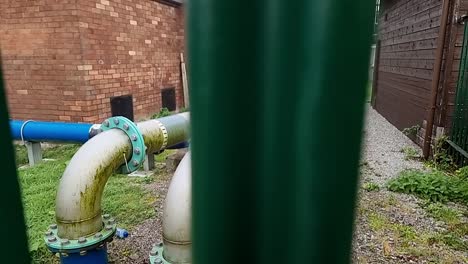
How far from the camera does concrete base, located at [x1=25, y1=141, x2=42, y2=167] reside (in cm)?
521

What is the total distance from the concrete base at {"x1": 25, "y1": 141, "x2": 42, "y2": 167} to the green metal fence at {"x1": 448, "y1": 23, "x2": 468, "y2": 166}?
5958 millimetres

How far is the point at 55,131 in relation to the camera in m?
4.78

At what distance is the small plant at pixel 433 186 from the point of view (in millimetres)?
4027

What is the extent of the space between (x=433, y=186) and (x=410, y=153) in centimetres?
195

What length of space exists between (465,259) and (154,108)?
6619 mm

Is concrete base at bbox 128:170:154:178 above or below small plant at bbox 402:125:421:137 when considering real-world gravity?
below

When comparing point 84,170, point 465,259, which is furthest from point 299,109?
point 465,259

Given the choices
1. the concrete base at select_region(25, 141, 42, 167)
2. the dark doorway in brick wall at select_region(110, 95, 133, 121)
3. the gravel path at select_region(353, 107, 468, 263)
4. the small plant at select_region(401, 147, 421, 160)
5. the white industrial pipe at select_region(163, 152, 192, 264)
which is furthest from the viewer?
the dark doorway in brick wall at select_region(110, 95, 133, 121)

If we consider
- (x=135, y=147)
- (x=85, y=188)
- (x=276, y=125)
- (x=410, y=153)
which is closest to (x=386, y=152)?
(x=410, y=153)

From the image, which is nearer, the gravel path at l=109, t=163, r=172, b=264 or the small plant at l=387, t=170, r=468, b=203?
the gravel path at l=109, t=163, r=172, b=264

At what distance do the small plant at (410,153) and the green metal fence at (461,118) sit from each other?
656 millimetres

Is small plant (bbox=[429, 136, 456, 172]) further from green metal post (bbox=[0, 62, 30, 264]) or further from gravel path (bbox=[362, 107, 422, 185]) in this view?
green metal post (bbox=[0, 62, 30, 264])

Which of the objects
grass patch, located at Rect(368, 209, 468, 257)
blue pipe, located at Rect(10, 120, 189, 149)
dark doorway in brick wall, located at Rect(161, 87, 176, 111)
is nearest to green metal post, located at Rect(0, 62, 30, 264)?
grass patch, located at Rect(368, 209, 468, 257)

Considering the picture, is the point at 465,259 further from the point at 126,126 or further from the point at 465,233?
the point at 126,126
